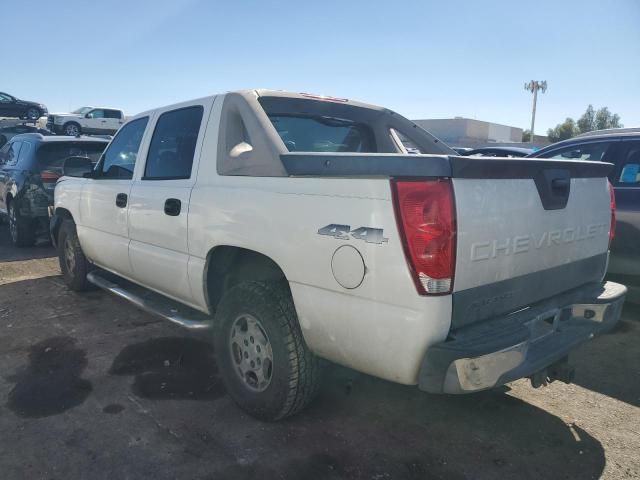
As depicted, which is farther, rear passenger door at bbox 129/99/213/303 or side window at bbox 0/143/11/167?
side window at bbox 0/143/11/167

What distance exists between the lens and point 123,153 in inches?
184

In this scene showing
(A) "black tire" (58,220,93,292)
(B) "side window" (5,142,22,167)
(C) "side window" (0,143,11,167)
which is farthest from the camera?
(C) "side window" (0,143,11,167)

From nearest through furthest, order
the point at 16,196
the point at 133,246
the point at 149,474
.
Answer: the point at 149,474, the point at 133,246, the point at 16,196

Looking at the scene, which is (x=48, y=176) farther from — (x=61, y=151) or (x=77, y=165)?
(x=77, y=165)

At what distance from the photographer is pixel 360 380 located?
370 centimetres

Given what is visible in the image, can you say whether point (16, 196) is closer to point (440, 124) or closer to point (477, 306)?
point (477, 306)

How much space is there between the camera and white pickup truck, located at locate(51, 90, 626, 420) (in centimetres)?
219

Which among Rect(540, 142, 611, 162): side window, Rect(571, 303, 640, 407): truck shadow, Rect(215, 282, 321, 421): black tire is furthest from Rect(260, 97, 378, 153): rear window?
Rect(540, 142, 611, 162): side window

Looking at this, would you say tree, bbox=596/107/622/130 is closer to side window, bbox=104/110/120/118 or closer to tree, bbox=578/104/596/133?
tree, bbox=578/104/596/133

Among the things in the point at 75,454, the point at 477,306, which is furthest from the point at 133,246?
the point at 477,306

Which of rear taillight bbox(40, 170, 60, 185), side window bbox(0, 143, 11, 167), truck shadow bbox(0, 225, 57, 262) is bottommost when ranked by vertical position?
truck shadow bbox(0, 225, 57, 262)

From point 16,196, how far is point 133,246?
16.0 feet

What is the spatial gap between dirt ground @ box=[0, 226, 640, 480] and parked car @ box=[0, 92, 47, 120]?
85.3ft

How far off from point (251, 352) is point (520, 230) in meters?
1.70
